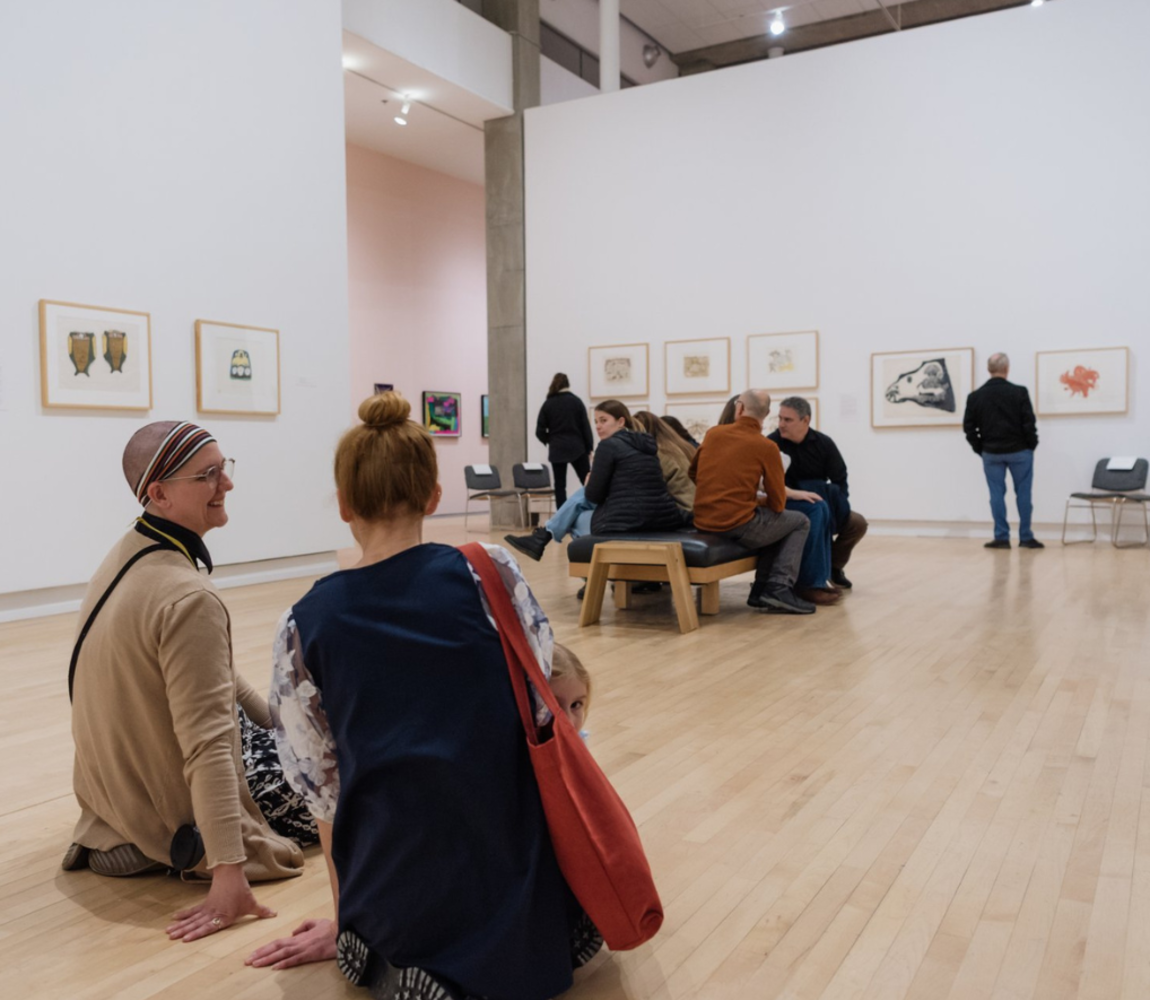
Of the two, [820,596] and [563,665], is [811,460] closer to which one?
[820,596]

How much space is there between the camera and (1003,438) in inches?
434

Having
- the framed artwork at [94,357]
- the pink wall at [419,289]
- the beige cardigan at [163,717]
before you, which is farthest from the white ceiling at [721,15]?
the beige cardigan at [163,717]

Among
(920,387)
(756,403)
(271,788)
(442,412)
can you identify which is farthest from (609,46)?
(271,788)

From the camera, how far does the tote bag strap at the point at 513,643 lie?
6.42ft

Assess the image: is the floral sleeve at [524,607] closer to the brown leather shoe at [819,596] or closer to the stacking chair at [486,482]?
the brown leather shoe at [819,596]

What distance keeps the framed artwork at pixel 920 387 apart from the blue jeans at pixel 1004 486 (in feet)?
3.40

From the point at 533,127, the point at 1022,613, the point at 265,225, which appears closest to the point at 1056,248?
the point at 1022,613

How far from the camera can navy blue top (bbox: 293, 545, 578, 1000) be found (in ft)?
6.34

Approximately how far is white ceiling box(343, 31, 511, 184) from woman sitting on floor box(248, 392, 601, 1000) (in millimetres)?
11199

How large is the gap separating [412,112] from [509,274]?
263cm

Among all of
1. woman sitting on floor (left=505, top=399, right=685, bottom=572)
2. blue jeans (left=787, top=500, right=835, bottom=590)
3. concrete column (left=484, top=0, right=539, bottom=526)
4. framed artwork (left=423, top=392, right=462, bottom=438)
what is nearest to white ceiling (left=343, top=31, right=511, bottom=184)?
concrete column (left=484, top=0, right=539, bottom=526)

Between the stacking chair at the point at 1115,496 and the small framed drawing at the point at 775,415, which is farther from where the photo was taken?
the small framed drawing at the point at 775,415

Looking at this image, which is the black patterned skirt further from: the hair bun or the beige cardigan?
the hair bun

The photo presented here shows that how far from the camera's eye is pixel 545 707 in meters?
2.00
